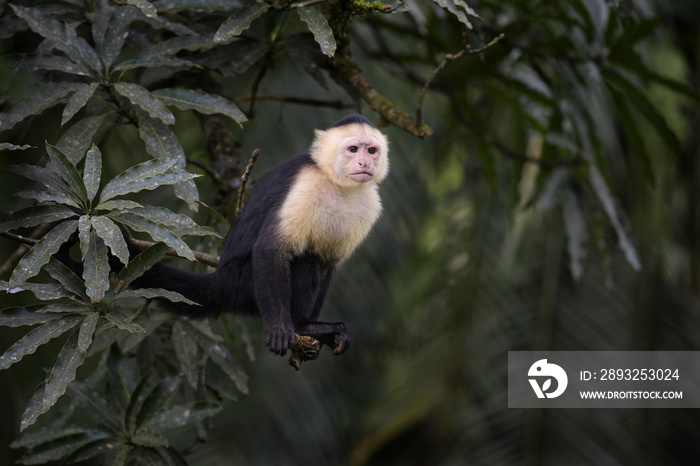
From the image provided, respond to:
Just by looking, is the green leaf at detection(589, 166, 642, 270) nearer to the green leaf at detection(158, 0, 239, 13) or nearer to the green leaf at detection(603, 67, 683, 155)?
the green leaf at detection(603, 67, 683, 155)

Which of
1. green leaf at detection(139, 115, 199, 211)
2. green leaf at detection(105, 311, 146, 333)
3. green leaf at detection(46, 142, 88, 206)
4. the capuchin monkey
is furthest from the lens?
the capuchin monkey

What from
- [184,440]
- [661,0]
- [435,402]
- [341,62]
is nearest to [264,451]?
[184,440]

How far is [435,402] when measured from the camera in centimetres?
662

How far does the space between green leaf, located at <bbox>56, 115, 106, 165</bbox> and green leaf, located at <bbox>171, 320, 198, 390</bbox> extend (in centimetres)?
83

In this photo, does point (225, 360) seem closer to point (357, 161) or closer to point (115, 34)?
point (357, 161)

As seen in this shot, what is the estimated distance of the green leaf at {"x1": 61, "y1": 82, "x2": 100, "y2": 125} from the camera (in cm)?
257

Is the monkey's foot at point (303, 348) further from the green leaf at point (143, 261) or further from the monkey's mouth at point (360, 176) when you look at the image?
the monkey's mouth at point (360, 176)

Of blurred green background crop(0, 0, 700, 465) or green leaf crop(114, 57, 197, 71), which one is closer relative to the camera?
green leaf crop(114, 57, 197, 71)

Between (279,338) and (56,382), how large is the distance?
2.55 feet

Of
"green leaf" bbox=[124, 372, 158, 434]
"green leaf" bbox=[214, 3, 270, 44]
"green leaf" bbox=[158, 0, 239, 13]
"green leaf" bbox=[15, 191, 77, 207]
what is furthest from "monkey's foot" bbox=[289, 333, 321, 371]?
"green leaf" bbox=[158, 0, 239, 13]

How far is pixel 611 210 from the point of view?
4.11 metres

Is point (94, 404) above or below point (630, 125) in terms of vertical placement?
below
